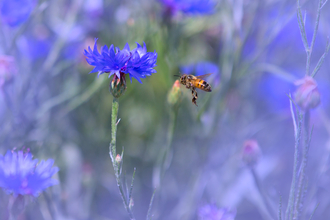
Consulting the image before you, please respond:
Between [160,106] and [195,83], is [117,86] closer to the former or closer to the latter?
[195,83]

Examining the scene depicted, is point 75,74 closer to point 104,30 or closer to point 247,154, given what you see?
point 104,30

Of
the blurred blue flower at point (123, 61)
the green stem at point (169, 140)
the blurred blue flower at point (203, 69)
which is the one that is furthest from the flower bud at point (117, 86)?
the blurred blue flower at point (203, 69)

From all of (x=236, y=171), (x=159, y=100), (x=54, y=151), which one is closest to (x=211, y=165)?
(x=236, y=171)

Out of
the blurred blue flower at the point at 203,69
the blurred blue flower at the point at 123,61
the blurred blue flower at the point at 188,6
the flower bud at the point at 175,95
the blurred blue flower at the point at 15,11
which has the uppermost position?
the blurred blue flower at the point at 15,11

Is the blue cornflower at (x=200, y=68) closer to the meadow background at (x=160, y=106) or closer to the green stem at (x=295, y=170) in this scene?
the meadow background at (x=160, y=106)

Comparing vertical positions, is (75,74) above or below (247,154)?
above

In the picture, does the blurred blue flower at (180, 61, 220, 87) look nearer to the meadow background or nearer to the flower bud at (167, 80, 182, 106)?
the meadow background
